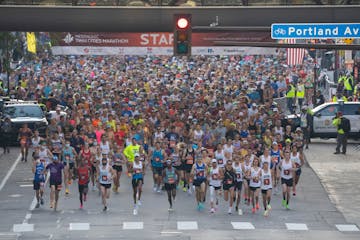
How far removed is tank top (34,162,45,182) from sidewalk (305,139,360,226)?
7971 mm

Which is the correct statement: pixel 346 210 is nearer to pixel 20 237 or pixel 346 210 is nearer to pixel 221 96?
pixel 20 237

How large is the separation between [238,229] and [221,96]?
21267mm

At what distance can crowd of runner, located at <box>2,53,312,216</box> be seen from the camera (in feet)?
103

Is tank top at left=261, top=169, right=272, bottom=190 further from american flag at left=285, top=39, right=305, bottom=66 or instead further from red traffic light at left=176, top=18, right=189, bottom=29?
american flag at left=285, top=39, right=305, bottom=66

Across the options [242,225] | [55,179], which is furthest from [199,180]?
[55,179]

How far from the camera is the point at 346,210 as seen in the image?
31.9 m

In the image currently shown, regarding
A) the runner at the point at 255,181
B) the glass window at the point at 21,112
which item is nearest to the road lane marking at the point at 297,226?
the runner at the point at 255,181

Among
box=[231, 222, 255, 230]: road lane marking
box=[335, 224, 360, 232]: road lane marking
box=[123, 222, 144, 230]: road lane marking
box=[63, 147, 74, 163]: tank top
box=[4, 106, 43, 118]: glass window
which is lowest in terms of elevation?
box=[335, 224, 360, 232]: road lane marking

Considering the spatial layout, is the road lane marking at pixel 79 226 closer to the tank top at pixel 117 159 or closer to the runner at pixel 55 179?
the runner at pixel 55 179

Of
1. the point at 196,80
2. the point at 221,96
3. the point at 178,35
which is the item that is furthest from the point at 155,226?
the point at 196,80

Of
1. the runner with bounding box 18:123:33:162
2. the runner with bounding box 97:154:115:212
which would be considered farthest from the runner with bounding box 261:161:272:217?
the runner with bounding box 18:123:33:162

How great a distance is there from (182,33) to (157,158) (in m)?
5.60

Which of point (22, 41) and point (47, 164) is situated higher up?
point (22, 41)

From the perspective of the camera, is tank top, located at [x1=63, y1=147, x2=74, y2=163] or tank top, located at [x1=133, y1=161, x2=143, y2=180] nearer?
Answer: tank top, located at [x1=133, y1=161, x2=143, y2=180]
